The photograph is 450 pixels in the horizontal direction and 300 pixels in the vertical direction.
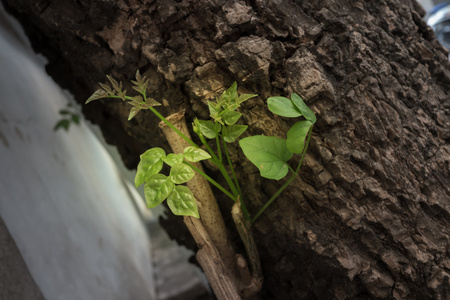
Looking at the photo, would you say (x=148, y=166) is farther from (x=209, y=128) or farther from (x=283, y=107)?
(x=283, y=107)

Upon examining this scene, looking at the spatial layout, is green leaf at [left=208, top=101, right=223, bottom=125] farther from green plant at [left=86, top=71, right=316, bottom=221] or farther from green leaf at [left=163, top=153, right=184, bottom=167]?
green leaf at [left=163, top=153, right=184, bottom=167]

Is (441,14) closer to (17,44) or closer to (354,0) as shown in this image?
(354,0)

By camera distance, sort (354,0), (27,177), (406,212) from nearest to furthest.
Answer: (406,212) < (354,0) < (27,177)

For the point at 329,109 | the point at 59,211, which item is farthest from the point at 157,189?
the point at 59,211

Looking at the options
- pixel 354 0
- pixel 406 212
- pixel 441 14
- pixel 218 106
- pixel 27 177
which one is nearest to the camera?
pixel 218 106

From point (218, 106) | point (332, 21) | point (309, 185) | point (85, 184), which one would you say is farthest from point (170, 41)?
point (85, 184)
